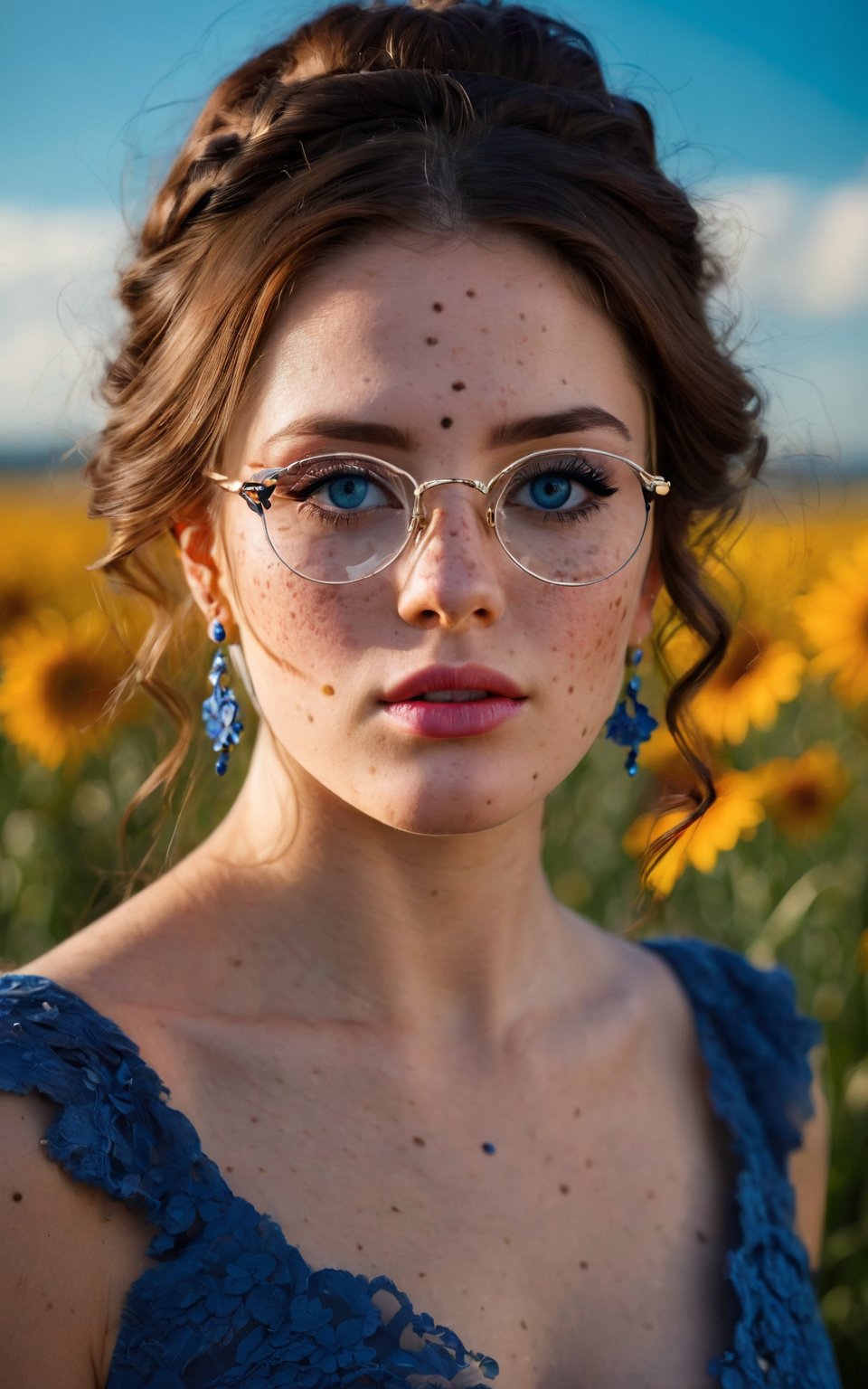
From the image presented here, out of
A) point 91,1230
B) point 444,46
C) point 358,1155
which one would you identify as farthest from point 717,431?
point 91,1230

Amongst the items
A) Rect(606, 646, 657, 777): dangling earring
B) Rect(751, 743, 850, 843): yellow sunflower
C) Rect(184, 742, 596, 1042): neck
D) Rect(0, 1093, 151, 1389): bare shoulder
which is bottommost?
Rect(0, 1093, 151, 1389): bare shoulder

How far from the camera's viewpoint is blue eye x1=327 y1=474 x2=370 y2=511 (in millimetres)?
1533

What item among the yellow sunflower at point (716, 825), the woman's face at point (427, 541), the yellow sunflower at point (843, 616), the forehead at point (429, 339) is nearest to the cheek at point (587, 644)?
the woman's face at point (427, 541)

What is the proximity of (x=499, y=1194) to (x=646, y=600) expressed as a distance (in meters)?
0.82

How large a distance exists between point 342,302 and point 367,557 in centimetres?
29

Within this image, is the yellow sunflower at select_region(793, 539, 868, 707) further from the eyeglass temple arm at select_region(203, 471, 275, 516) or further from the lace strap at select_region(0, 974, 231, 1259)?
the lace strap at select_region(0, 974, 231, 1259)

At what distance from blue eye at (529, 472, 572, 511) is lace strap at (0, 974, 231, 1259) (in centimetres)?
78

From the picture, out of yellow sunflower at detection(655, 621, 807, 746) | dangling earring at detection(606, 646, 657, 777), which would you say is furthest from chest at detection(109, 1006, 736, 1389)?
yellow sunflower at detection(655, 621, 807, 746)

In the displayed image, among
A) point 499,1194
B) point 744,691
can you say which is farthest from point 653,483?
point 744,691

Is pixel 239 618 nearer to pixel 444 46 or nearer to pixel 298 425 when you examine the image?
pixel 298 425

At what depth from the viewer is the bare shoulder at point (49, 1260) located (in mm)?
1309

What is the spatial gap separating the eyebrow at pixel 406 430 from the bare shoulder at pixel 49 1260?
0.78 metres

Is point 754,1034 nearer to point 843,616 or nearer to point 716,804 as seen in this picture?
point 716,804

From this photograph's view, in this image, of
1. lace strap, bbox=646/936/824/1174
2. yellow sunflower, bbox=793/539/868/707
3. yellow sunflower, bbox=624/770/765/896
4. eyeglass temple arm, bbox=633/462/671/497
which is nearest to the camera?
eyeglass temple arm, bbox=633/462/671/497
